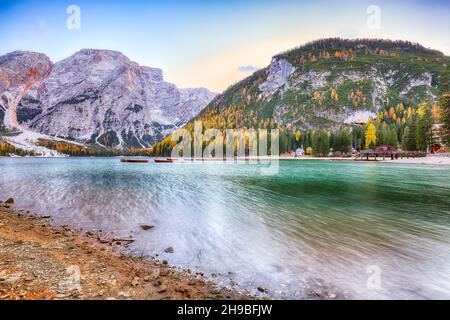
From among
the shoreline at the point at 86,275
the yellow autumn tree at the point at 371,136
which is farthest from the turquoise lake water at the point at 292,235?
the yellow autumn tree at the point at 371,136

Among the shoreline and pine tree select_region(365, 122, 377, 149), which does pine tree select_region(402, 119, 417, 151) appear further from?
the shoreline

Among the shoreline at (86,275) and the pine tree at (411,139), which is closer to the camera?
the shoreline at (86,275)

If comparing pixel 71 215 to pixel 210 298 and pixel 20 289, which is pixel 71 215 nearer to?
pixel 20 289

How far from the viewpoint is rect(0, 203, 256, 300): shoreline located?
8.17 meters

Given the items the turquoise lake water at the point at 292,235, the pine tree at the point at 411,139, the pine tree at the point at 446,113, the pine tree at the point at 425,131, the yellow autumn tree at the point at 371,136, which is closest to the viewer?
the turquoise lake water at the point at 292,235

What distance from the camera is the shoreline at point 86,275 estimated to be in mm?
8172

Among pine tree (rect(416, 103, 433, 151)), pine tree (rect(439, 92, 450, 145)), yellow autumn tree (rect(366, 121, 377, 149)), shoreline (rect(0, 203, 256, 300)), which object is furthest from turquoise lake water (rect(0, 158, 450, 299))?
yellow autumn tree (rect(366, 121, 377, 149))

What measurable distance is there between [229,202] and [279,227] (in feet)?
34.7

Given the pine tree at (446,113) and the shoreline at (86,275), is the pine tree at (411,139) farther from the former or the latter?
the shoreline at (86,275)

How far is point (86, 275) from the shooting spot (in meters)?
9.67

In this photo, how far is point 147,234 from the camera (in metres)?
17.0

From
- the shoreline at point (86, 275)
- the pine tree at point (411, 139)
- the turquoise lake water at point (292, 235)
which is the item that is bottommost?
the turquoise lake water at point (292, 235)

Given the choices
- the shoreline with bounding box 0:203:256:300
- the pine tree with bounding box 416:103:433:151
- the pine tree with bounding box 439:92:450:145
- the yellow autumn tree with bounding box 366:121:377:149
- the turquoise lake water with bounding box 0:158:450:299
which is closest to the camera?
the shoreline with bounding box 0:203:256:300

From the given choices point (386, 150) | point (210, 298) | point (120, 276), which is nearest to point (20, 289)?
point (120, 276)
